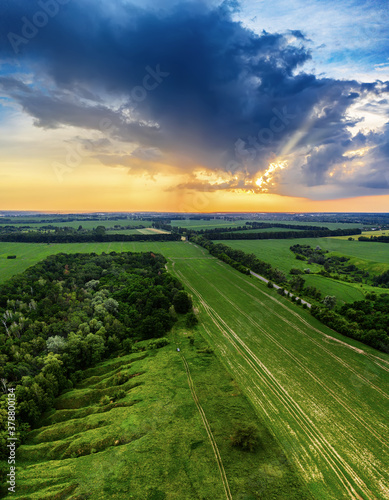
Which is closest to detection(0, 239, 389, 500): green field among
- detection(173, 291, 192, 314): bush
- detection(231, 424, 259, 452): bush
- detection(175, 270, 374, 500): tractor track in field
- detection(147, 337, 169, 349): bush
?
detection(175, 270, 374, 500): tractor track in field

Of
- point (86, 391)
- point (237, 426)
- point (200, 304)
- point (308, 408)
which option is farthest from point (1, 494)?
point (200, 304)

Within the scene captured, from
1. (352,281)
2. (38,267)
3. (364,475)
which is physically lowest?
(364,475)

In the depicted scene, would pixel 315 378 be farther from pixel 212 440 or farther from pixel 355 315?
pixel 355 315

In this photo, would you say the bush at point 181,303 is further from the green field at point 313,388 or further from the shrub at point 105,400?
the shrub at point 105,400

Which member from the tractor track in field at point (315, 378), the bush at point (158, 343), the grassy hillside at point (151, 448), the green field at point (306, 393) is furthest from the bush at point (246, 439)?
the bush at point (158, 343)

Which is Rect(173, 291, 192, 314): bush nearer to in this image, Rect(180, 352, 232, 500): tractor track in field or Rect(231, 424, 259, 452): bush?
Rect(180, 352, 232, 500): tractor track in field

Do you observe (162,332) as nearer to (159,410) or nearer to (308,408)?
(159,410)

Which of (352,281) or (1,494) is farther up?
(352,281)
